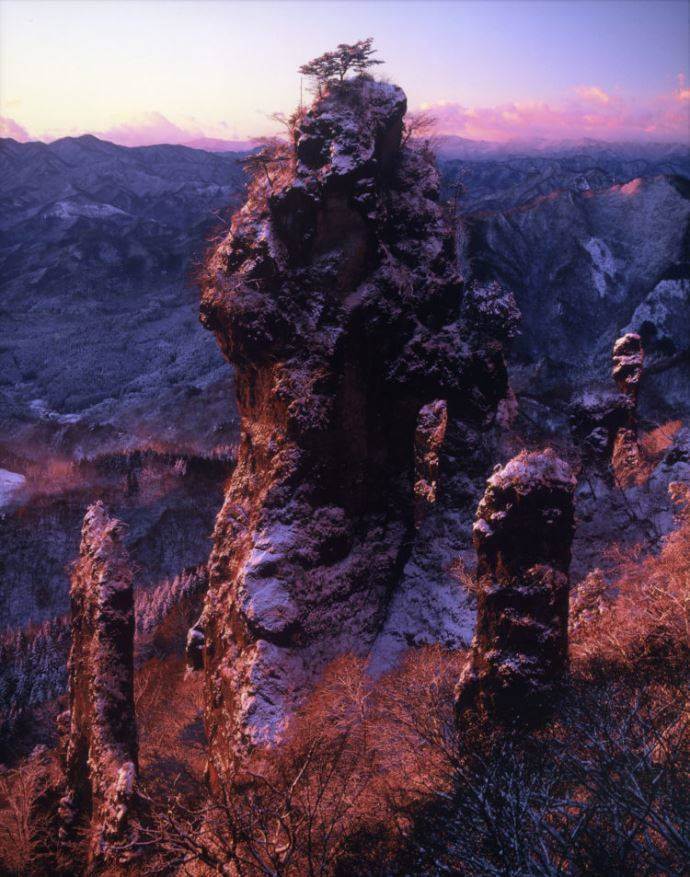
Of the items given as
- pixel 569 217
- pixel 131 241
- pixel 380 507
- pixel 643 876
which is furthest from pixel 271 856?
pixel 131 241

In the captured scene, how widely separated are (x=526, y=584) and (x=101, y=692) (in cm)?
895

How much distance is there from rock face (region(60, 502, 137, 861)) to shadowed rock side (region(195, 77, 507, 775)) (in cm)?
187

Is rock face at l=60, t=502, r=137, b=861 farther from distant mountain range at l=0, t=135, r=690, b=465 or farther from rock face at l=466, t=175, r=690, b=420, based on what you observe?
rock face at l=466, t=175, r=690, b=420

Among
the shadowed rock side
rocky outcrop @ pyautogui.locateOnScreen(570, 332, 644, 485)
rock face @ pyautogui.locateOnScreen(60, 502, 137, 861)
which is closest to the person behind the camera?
rock face @ pyautogui.locateOnScreen(60, 502, 137, 861)

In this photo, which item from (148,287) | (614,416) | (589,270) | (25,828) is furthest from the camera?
(148,287)

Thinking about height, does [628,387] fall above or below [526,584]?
below

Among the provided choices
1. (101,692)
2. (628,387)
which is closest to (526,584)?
(101,692)

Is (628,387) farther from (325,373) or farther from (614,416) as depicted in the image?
(325,373)

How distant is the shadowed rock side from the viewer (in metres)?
12.2

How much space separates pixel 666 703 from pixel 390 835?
4726mm

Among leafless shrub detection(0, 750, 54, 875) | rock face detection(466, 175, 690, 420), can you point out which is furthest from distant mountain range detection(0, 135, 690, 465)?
leafless shrub detection(0, 750, 54, 875)

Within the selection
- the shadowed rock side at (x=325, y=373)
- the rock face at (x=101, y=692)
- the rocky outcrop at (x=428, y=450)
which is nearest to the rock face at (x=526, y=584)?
the shadowed rock side at (x=325, y=373)

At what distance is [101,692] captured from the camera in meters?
11.8

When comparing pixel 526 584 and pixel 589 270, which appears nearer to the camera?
pixel 526 584
